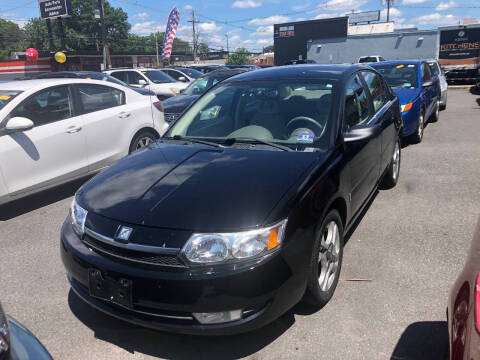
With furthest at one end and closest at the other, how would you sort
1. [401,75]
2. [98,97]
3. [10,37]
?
[10,37] → [401,75] → [98,97]

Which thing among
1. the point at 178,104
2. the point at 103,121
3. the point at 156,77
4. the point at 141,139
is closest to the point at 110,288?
the point at 103,121

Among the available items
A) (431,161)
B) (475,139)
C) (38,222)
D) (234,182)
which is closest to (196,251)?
(234,182)

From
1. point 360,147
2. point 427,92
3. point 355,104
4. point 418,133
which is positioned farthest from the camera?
point 427,92

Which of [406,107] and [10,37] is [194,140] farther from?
[10,37]

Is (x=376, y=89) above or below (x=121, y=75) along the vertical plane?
below

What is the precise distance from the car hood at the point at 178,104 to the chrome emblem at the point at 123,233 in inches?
245

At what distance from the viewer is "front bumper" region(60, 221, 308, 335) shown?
222 cm

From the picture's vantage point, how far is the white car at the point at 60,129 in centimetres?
477

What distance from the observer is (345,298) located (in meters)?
3.06

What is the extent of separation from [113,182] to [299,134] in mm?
1521

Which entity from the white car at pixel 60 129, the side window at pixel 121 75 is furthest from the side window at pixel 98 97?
the side window at pixel 121 75

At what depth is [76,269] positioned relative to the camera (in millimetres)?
2604

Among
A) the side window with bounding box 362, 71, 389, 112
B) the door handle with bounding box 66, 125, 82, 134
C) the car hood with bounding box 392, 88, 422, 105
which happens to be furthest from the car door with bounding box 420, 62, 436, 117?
the door handle with bounding box 66, 125, 82, 134

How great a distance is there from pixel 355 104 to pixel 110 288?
8.91ft
